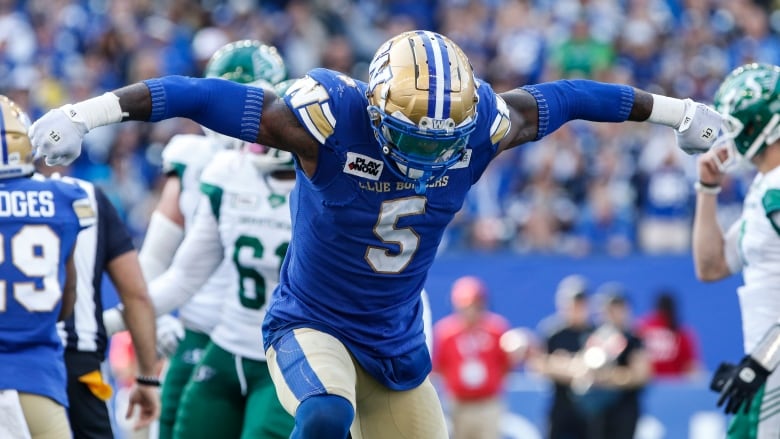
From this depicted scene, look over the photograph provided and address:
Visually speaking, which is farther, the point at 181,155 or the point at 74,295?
the point at 181,155

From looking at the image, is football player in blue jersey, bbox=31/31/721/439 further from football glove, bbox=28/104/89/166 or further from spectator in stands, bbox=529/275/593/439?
spectator in stands, bbox=529/275/593/439

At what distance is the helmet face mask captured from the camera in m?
6.55

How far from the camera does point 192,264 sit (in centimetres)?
685

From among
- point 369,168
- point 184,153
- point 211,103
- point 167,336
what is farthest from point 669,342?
point 211,103

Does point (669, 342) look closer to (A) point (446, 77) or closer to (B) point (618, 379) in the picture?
(B) point (618, 379)

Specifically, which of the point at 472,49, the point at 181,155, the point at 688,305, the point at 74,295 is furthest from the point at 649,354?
the point at 74,295

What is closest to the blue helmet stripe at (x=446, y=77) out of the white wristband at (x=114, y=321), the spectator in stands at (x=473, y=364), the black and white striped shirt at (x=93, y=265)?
the black and white striped shirt at (x=93, y=265)

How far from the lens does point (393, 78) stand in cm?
513

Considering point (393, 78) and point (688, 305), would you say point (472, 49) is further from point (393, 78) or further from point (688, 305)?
point (393, 78)

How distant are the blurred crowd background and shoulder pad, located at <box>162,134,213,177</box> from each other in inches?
258

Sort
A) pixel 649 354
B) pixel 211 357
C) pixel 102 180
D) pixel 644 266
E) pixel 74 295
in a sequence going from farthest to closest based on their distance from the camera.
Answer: pixel 102 180 < pixel 644 266 < pixel 649 354 < pixel 211 357 < pixel 74 295

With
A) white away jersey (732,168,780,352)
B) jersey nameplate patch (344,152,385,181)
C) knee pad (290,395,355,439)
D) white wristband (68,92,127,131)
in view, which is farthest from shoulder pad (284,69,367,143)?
white away jersey (732,168,780,352)

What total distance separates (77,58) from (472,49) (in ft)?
15.0

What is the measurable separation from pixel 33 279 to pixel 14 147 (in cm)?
53
